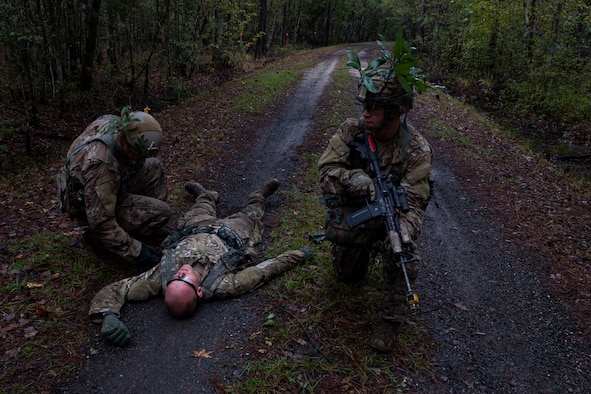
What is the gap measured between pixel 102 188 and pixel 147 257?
0.92m

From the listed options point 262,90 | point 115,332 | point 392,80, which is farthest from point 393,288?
point 262,90

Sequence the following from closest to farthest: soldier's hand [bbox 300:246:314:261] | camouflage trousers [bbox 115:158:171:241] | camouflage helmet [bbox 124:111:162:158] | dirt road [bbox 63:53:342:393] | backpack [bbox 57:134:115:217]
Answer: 1. dirt road [bbox 63:53:342:393]
2. camouflage helmet [bbox 124:111:162:158]
3. backpack [bbox 57:134:115:217]
4. camouflage trousers [bbox 115:158:171:241]
5. soldier's hand [bbox 300:246:314:261]

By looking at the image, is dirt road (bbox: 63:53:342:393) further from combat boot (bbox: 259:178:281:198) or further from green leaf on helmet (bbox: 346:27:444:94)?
green leaf on helmet (bbox: 346:27:444:94)

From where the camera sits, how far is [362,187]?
3676 millimetres

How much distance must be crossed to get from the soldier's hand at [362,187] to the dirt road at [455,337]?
1597mm

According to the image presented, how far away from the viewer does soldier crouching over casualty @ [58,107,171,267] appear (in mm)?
4309

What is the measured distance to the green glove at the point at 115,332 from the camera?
11.7 ft

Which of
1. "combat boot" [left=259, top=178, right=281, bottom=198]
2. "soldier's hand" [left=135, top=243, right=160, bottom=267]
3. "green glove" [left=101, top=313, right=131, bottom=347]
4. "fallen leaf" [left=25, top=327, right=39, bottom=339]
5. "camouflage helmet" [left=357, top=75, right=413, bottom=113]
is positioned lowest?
"fallen leaf" [left=25, top=327, right=39, bottom=339]

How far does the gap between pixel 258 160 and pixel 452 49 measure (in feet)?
65.7

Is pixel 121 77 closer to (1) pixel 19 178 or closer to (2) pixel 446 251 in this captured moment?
(1) pixel 19 178

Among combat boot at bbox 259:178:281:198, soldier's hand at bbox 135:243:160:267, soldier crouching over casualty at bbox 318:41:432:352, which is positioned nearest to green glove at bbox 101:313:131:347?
soldier's hand at bbox 135:243:160:267

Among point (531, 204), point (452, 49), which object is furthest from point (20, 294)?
point (452, 49)

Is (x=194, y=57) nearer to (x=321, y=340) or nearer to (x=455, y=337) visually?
(x=321, y=340)

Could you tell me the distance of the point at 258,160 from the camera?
8.91 meters
